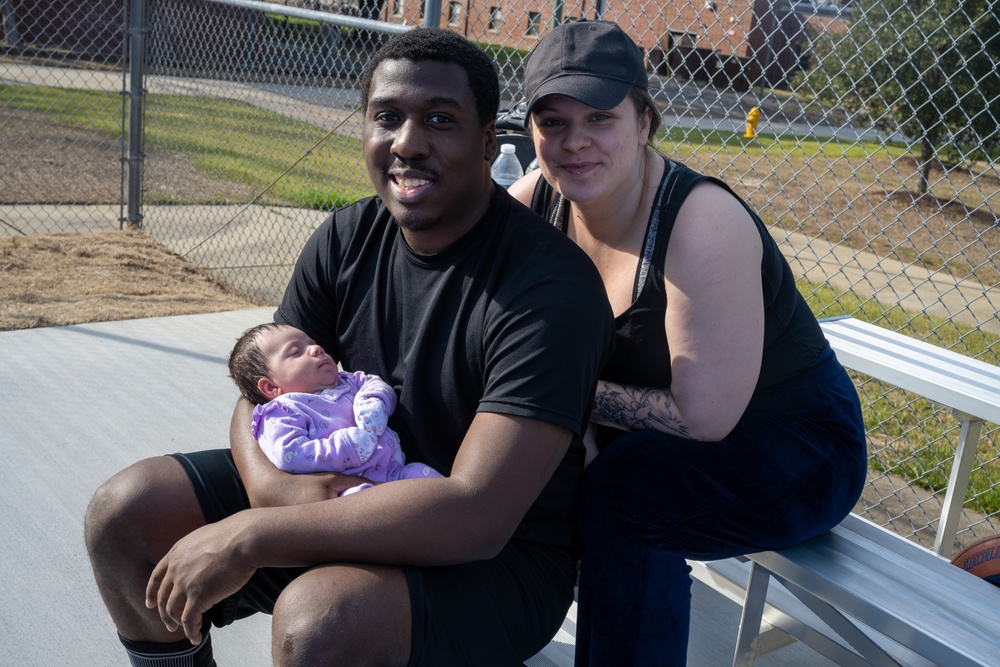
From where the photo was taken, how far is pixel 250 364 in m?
2.26

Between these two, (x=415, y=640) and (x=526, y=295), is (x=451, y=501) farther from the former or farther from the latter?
(x=526, y=295)

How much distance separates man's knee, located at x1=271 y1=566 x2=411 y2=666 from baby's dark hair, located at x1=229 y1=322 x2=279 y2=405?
662 millimetres

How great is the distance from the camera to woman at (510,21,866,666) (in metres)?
2.07

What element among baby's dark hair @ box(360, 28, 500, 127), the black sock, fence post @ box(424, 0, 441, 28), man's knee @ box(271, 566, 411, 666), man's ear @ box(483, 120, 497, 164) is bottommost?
the black sock

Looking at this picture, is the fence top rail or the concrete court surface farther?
the fence top rail

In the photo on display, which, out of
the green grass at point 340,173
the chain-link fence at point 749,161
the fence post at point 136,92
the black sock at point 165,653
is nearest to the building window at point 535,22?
the chain-link fence at point 749,161

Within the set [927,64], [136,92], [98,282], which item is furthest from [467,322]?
[927,64]

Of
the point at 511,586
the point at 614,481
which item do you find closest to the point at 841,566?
the point at 614,481

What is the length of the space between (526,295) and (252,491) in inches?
29.1

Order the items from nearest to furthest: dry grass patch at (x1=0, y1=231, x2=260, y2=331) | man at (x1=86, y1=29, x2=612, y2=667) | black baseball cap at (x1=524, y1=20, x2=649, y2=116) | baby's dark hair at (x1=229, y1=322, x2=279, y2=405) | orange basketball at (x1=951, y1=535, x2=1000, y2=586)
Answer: man at (x1=86, y1=29, x2=612, y2=667) → black baseball cap at (x1=524, y1=20, x2=649, y2=116) → baby's dark hair at (x1=229, y1=322, x2=279, y2=405) → orange basketball at (x1=951, y1=535, x2=1000, y2=586) → dry grass patch at (x1=0, y1=231, x2=260, y2=331)

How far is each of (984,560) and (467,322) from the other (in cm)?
155

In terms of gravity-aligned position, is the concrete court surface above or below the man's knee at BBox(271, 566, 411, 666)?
below

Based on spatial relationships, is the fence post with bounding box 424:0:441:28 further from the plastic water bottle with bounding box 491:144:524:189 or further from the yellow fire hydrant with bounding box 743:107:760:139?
the yellow fire hydrant with bounding box 743:107:760:139

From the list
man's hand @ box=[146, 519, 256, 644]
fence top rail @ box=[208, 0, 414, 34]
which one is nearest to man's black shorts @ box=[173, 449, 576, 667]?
man's hand @ box=[146, 519, 256, 644]
